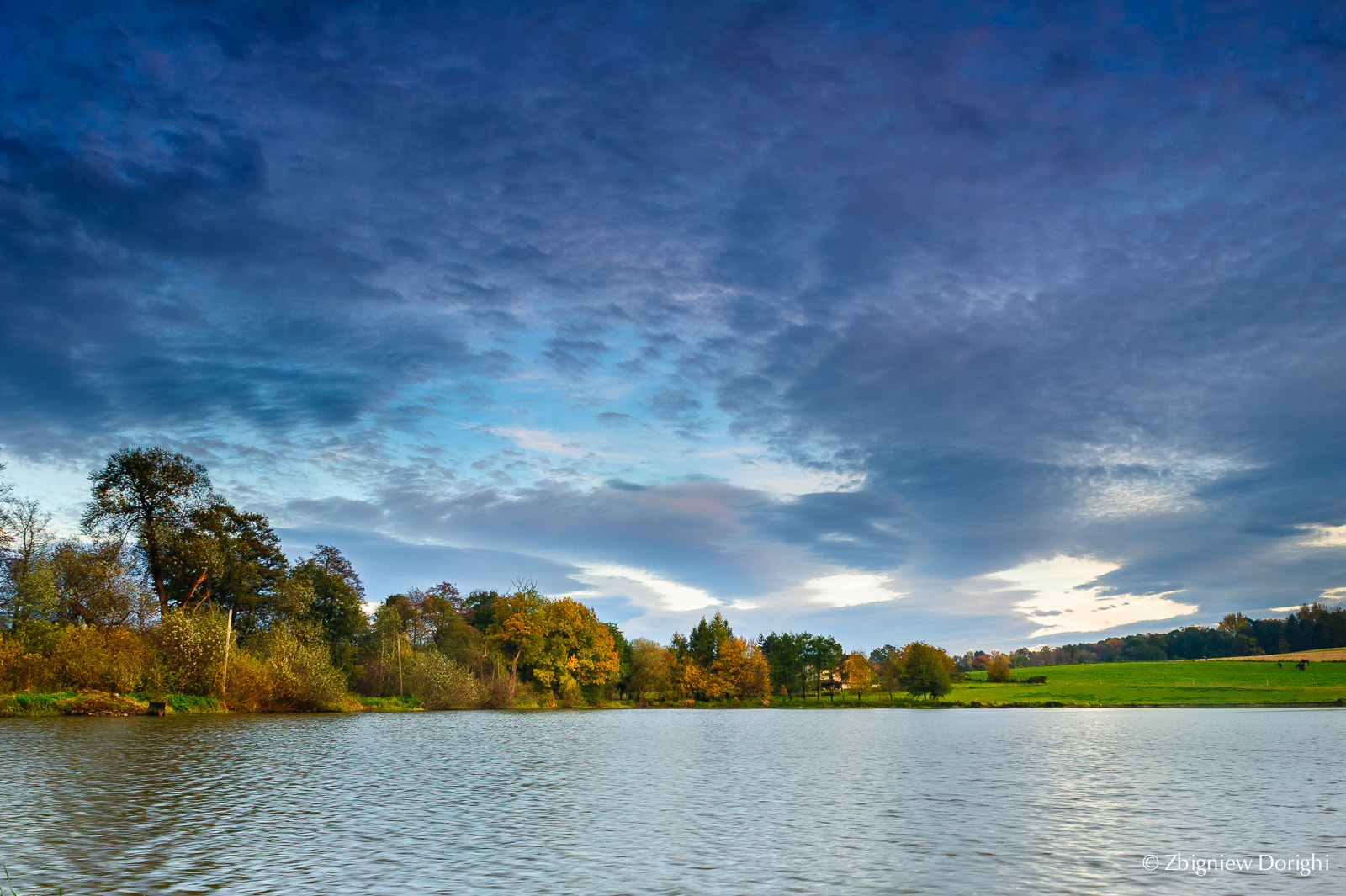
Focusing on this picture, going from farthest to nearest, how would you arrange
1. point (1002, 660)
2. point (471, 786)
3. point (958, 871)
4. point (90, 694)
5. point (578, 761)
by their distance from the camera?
point (1002, 660), point (90, 694), point (578, 761), point (471, 786), point (958, 871)

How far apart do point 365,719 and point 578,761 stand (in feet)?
118

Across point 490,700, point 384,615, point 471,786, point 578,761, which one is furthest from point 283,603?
point 471,786

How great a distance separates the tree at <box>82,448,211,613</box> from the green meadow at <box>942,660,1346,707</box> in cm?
11396

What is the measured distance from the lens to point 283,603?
8131 cm

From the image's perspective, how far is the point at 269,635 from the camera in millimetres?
70750

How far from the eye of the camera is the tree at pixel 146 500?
66.9 m

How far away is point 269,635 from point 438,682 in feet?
68.3

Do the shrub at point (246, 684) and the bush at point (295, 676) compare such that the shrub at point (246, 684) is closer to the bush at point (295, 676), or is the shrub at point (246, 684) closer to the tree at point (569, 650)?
the bush at point (295, 676)

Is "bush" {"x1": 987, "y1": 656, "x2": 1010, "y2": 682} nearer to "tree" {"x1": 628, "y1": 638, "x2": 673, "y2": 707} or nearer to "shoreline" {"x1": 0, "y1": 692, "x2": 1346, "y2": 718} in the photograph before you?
"shoreline" {"x1": 0, "y1": 692, "x2": 1346, "y2": 718}

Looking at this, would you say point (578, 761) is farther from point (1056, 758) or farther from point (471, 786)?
point (1056, 758)

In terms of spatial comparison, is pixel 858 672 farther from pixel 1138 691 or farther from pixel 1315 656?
pixel 1315 656

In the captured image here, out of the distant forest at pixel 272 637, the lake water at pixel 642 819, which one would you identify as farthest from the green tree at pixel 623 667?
the lake water at pixel 642 819

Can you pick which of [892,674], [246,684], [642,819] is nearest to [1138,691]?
[892,674]

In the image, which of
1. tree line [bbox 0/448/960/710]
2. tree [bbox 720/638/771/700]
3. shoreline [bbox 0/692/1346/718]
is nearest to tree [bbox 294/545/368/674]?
tree line [bbox 0/448/960/710]
